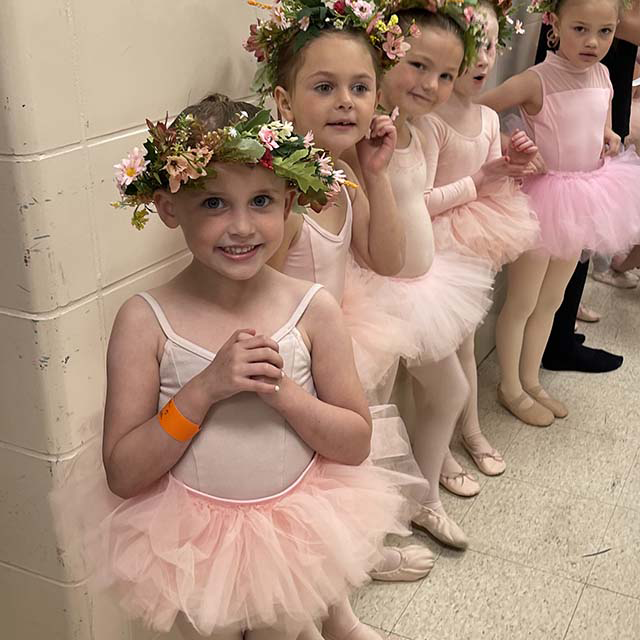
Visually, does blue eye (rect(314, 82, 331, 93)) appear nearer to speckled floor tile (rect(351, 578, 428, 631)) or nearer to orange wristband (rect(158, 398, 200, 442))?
orange wristband (rect(158, 398, 200, 442))

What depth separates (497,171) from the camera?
93.6 inches

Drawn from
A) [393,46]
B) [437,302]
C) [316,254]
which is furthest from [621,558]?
[393,46]

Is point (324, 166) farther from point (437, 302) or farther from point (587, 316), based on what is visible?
point (587, 316)

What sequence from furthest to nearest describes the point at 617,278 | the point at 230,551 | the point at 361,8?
the point at 617,278, the point at 361,8, the point at 230,551

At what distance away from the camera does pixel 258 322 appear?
1.42 meters

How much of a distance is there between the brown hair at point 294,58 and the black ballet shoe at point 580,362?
6.36 feet

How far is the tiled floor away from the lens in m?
2.13


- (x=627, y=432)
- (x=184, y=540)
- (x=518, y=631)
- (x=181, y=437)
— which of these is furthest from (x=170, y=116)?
(x=627, y=432)

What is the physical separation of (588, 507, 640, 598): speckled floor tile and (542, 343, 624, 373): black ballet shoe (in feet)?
2.92

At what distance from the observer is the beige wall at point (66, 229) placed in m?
1.36

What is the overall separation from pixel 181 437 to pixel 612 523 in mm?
1624

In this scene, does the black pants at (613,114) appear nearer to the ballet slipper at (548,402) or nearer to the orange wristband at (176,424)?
the ballet slipper at (548,402)

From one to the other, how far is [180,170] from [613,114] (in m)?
2.27

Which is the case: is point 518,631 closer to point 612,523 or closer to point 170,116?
point 612,523
